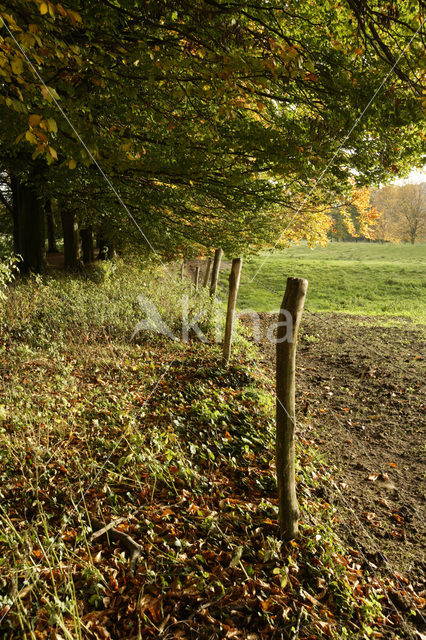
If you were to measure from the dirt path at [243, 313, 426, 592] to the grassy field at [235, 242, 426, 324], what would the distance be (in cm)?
538

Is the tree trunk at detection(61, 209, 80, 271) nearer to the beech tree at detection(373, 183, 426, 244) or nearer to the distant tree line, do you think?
the distant tree line

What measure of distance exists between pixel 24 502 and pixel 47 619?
1.21m

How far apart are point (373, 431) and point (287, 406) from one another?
3504 millimetres

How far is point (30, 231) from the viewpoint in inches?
444

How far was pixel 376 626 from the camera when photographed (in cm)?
259

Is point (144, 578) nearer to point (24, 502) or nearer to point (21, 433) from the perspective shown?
point (24, 502)

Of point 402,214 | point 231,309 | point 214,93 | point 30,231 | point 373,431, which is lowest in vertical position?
point 373,431

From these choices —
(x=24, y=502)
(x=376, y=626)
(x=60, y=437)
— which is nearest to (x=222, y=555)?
(x=376, y=626)

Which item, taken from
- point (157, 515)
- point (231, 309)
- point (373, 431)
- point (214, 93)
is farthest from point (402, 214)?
point (157, 515)

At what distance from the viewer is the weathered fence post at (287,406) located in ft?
9.55

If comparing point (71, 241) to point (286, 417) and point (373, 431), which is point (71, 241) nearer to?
point (373, 431)

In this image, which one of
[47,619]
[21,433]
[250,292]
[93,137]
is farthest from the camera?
[250,292]

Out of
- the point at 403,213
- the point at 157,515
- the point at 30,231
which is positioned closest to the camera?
the point at 157,515

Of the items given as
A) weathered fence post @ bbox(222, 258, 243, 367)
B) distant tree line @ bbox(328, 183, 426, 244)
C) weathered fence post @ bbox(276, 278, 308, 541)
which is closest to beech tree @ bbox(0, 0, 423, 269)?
weathered fence post @ bbox(222, 258, 243, 367)
